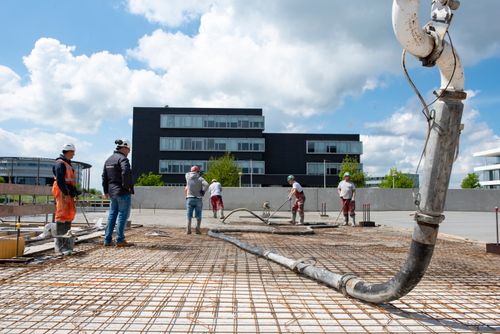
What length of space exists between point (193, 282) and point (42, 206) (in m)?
Answer: 5.30

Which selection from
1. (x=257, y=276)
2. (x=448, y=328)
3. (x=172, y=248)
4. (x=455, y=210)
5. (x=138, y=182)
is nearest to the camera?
(x=448, y=328)

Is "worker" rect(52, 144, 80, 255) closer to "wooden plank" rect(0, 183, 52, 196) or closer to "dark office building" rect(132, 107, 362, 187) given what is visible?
"wooden plank" rect(0, 183, 52, 196)

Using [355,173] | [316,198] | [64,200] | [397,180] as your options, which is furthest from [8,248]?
[397,180]

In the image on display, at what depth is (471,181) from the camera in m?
77.6

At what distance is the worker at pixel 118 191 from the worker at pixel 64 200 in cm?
73

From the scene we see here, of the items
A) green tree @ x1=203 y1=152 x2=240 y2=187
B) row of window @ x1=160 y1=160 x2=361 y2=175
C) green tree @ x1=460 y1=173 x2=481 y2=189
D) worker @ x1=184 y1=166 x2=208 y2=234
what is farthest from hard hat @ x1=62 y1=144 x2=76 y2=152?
green tree @ x1=460 y1=173 x2=481 y2=189

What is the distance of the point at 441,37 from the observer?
262 cm

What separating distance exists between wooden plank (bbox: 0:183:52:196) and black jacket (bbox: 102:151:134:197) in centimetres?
152

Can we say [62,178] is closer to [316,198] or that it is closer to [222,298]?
[222,298]

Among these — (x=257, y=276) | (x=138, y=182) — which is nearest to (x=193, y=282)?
(x=257, y=276)

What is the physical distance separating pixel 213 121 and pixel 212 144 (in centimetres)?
333

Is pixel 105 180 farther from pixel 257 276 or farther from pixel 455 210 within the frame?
pixel 455 210

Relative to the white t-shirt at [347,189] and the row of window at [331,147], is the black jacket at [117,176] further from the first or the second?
the row of window at [331,147]

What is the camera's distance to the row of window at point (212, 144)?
57406 mm
